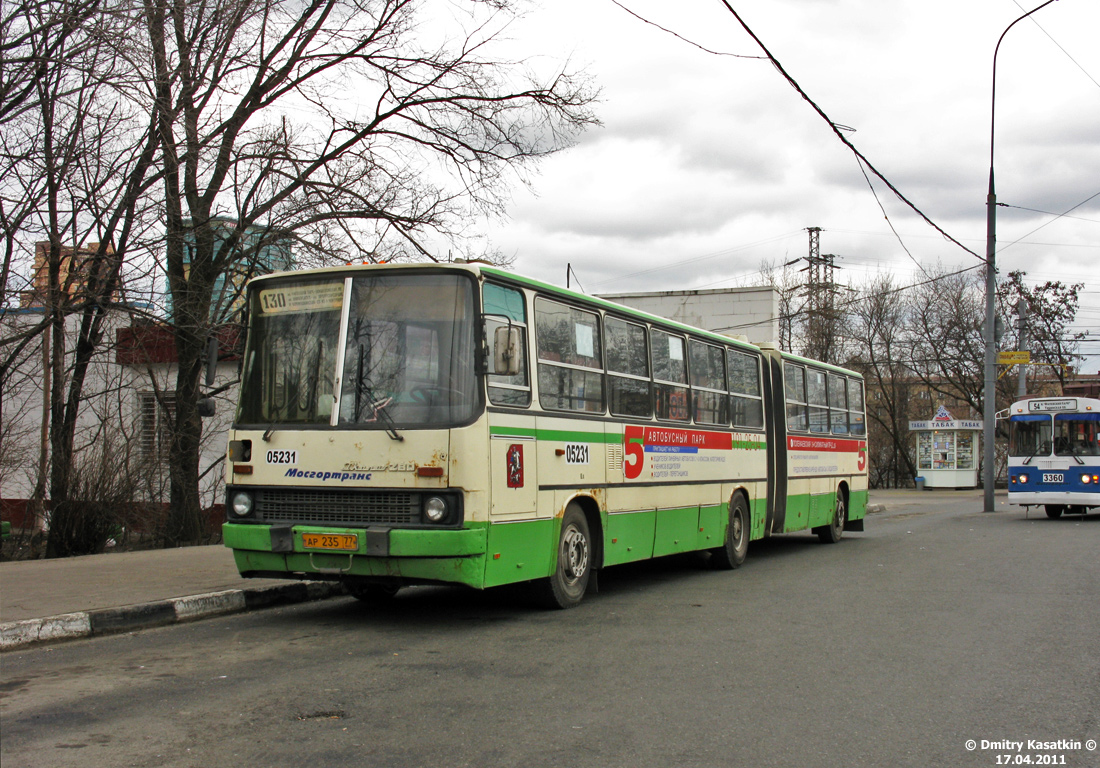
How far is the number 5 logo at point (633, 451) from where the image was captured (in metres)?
10.3

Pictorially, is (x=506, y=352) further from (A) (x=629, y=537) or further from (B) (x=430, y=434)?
(A) (x=629, y=537)

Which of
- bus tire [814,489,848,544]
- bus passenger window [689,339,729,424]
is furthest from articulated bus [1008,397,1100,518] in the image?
bus passenger window [689,339,729,424]

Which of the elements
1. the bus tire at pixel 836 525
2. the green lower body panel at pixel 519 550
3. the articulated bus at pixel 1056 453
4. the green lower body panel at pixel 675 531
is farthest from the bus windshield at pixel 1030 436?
the green lower body panel at pixel 519 550

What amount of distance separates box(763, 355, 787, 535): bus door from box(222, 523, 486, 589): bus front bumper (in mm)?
7662

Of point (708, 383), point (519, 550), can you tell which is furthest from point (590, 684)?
point (708, 383)

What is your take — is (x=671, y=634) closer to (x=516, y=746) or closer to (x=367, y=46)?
(x=516, y=746)

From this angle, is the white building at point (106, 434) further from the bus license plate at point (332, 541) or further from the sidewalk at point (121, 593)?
the bus license plate at point (332, 541)

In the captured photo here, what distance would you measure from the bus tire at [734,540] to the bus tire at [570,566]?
377cm

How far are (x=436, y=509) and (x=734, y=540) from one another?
21.4 ft

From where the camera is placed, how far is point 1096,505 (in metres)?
23.1

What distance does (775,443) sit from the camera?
577 inches

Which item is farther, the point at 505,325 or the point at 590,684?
the point at 505,325

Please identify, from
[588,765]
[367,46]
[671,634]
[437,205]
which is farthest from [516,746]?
[367,46]

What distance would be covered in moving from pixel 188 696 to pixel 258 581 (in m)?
4.28
